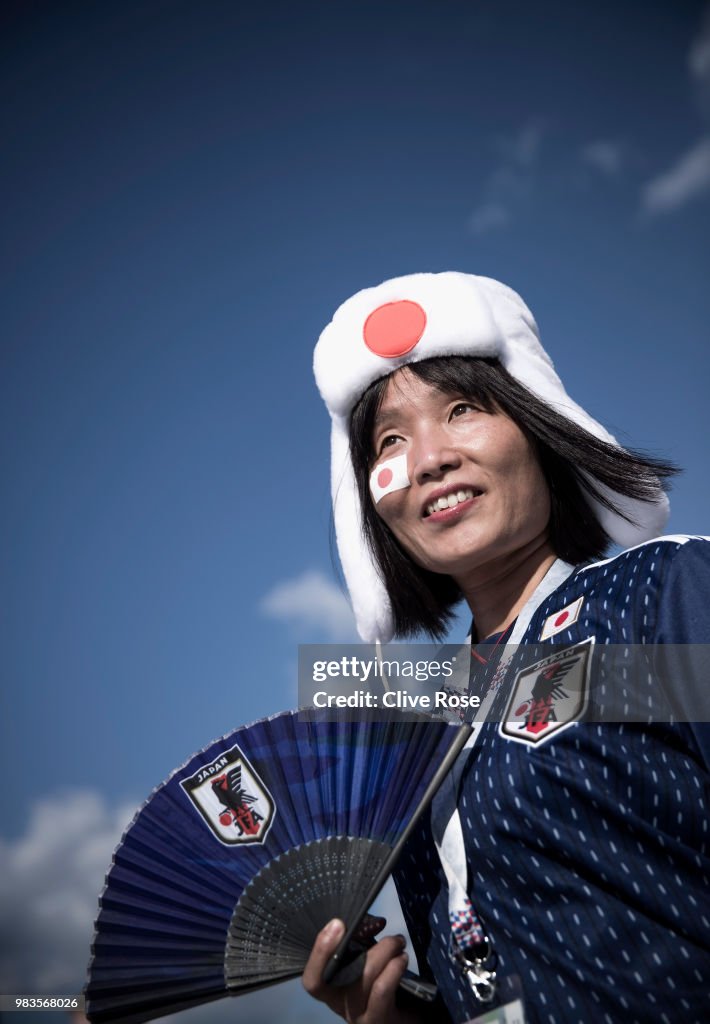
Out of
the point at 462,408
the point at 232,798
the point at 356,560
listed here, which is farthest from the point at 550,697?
the point at 356,560

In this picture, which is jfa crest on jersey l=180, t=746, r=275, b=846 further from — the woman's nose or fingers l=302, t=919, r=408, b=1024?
the woman's nose

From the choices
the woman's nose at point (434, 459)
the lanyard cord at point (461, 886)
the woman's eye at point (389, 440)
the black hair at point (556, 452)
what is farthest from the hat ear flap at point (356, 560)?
the lanyard cord at point (461, 886)

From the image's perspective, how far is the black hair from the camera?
237 cm

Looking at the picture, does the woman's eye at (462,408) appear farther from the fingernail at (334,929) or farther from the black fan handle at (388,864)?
the fingernail at (334,929)

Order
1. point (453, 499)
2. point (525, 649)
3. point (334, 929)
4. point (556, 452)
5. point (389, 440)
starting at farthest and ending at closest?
point (389, 440), point (556, 452), point (453, 499), point (525, 649), point (334, 929)

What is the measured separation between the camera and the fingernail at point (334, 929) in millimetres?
1690

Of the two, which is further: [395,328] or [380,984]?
[395,328]

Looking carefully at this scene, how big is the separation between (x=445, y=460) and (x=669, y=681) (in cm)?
89

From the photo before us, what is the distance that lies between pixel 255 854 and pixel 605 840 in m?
0.85

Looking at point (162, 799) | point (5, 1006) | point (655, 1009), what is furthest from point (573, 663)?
point (5, 1006)

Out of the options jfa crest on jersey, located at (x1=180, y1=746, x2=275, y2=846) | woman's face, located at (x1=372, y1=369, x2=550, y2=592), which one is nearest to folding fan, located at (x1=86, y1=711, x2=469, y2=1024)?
jfa crest on jersey, located at (x1=180, y1=746, x2=275, y2=846)

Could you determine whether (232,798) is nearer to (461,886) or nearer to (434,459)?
(461,886)

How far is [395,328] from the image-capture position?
2527 mm

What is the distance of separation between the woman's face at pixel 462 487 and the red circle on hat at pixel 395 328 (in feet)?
0.39
